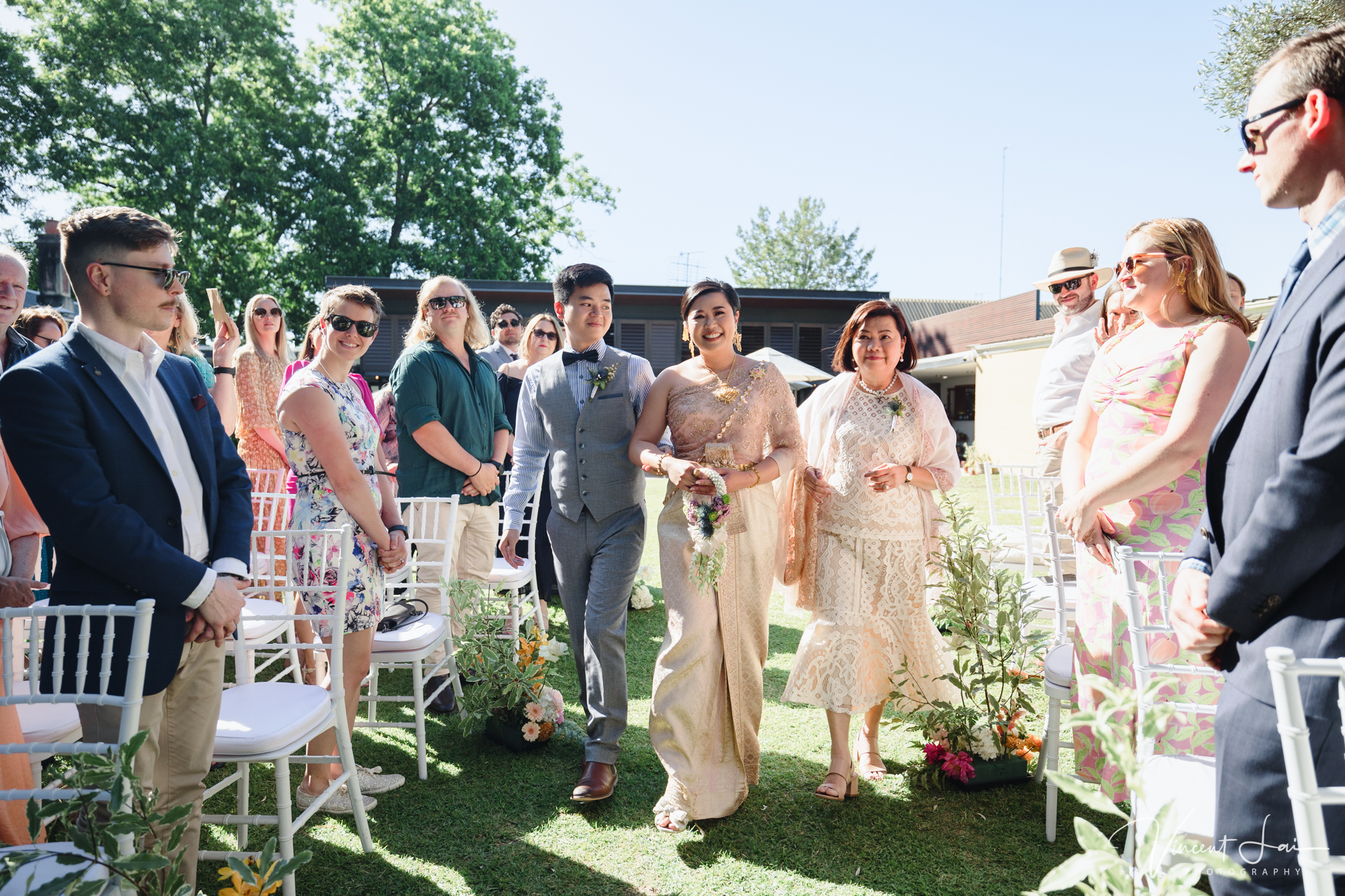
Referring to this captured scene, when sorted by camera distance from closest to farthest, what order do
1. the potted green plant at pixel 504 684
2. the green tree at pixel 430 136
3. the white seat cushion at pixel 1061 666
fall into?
the white seat cushion at pixel 1061 666
the potted green plant at pixel 504 684
the green tree at pixel 430 136

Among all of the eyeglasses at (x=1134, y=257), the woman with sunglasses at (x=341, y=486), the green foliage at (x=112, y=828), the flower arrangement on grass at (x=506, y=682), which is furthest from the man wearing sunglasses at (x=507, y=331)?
the green foliage at (x=112, y=828)

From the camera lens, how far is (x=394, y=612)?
12.8 ft

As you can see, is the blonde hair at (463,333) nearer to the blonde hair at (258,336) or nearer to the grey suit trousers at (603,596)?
the grey suit trousers at (603,596)

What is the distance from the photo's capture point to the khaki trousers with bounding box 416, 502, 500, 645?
4586 millimetres

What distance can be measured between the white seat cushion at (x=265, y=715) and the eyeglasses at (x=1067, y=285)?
524 cm

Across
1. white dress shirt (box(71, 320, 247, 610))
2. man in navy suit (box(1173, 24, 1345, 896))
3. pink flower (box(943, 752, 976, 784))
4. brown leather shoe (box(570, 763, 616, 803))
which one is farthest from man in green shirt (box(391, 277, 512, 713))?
man in navy suit (box(1173, 24, 1345, 896))

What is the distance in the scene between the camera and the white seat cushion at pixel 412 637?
365cm

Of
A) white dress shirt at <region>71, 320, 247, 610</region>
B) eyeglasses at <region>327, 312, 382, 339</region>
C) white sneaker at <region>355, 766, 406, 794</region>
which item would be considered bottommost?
white sneaker at <region>355, 766, 406, 794</region>

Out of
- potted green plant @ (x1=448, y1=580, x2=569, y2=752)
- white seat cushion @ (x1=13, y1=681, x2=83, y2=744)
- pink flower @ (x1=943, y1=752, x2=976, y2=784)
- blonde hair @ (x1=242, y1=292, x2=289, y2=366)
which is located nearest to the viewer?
white seat cushion @ (x1=13, y1=681, x2=83, y2=744)

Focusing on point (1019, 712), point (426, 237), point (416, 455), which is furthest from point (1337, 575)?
point (426, 237)

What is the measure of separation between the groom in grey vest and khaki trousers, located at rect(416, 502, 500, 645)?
1.11 meters

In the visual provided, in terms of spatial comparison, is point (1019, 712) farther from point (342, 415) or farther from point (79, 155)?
point (79, 155)

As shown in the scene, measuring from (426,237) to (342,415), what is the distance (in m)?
24.3

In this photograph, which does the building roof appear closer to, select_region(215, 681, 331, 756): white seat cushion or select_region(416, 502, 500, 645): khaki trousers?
select_region(416, 502, 500, 645): khaki trousers
